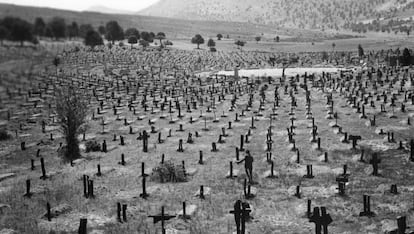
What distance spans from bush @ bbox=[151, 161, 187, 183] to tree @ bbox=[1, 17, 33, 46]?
17.1 meters

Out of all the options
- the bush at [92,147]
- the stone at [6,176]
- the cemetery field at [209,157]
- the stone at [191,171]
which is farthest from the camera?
the bush at [92,147]

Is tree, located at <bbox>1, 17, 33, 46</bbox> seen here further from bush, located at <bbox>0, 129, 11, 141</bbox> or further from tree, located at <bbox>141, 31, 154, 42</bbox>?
tree, located at <bbox>141, 31, 154, 42</bbox>

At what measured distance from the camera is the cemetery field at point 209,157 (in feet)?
53.5

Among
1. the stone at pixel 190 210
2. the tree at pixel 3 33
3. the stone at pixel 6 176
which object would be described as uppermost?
the tree at pixel 3 33

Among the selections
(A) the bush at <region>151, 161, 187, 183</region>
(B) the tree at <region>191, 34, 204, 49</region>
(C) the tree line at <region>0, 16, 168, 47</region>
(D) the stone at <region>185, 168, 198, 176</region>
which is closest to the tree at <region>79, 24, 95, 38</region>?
(C) the tree line at <region>0, 16, 168, 47</region>

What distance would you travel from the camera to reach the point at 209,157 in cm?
2588

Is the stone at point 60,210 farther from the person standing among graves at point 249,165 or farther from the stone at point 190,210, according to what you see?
the person standing among graves at point 249,165

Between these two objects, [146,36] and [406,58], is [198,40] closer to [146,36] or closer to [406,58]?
[146,36]

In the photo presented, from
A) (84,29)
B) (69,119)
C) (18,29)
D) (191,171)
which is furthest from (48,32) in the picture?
(69,119)

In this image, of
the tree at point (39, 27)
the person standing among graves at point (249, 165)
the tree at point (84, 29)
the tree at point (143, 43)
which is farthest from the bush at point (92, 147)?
the tree at point (143, 43)

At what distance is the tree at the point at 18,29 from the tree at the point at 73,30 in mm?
618

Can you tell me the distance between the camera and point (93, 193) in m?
20.3

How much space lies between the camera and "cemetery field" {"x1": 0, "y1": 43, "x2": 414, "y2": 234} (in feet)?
53.5

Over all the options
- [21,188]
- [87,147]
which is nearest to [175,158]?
[87,147]
